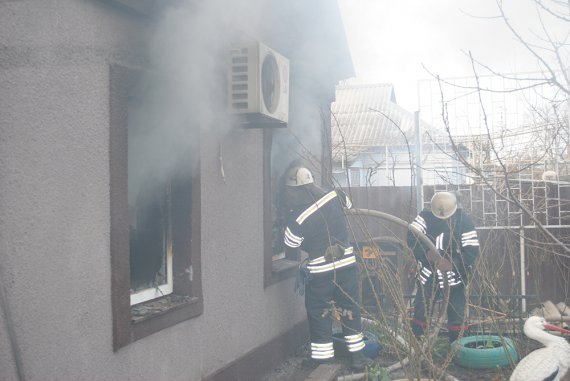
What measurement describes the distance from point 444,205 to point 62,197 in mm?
4967

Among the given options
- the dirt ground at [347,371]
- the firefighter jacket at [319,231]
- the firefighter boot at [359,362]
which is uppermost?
the firefighter jacket at [319,231]

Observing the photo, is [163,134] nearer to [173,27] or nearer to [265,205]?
[173,27]

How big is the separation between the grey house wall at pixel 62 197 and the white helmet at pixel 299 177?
2.31 metres

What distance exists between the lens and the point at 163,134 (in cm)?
473

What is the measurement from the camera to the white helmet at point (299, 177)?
6.37m

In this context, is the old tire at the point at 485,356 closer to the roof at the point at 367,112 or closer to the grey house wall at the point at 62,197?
the grey house wall at the point at 62,197

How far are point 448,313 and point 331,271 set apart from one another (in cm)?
191

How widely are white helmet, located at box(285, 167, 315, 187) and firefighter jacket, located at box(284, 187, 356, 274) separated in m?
0.20

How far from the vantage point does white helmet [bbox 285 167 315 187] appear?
251 inches

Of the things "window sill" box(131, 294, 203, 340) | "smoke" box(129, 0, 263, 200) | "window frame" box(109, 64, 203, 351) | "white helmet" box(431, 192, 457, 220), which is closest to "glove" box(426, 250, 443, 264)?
"white helmet" box(431, 192, 457, 220)

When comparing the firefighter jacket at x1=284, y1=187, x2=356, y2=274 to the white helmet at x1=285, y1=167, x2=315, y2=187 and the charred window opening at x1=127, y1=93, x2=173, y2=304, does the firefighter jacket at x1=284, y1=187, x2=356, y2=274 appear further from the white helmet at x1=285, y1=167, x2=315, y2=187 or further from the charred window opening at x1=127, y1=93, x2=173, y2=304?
the charred window opening at x1=127, y1=93, x2=173, y2=304

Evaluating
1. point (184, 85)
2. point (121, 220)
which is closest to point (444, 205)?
point (184, 85)

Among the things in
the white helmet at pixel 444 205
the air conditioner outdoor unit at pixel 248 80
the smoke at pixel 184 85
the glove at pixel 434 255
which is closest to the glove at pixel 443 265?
the glove at pixel 434 255

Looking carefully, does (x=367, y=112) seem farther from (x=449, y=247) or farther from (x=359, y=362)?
(x=359, y=362)
